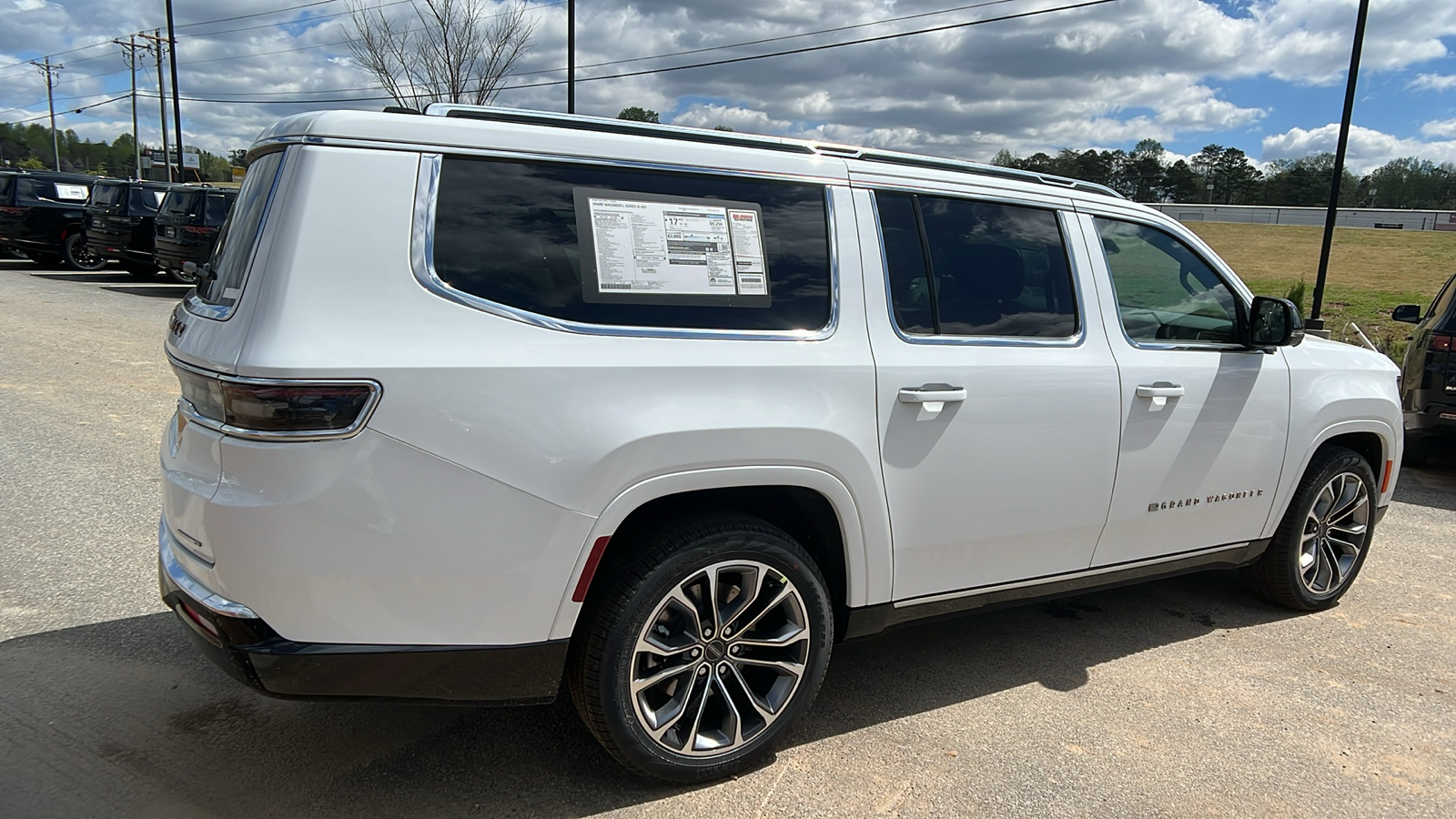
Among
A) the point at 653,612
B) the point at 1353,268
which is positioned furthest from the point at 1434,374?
the point at 1353,268

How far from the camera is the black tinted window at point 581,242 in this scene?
2457mm

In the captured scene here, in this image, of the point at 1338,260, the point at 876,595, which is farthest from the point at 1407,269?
the point at 876,595

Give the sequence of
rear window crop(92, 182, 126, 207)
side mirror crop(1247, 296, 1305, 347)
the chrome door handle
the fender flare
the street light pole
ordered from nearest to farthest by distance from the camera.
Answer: the chrome door handle, side mirror crop(1247, 296, 1305, 347), the fender flare, the street light pole, rear window crop(92, 182, 126, 207)

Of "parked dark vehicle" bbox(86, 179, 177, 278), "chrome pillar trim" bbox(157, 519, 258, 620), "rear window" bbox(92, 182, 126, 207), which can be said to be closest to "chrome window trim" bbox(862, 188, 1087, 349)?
"chrome pillar trim" bbox(157, 519, 258, 620)

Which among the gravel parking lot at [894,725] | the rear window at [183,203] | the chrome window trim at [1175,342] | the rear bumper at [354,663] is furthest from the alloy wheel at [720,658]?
the rear window at [183,203]

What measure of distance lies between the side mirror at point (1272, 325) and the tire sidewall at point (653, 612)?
234cm

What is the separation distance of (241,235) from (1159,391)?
3.19 meters

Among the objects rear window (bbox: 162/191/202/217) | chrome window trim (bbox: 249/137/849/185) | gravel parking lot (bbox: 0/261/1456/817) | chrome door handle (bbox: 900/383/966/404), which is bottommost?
gravel parking lot (bbox: 0/261/1456/817)

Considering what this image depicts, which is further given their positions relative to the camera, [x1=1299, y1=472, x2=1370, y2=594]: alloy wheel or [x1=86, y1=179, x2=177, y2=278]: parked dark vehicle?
[x1=86, y1=179, x2=177, y2=278]: parked dark vehicle

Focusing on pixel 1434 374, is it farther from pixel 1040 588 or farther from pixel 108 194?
pixel 108 194

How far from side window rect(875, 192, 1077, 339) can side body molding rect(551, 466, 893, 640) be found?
627 mm

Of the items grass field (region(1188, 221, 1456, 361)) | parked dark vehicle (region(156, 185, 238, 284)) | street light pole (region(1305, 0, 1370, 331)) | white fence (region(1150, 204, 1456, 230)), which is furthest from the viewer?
white fence (region(1150, 204, 1456, 230))

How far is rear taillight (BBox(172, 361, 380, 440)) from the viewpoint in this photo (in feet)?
7.29

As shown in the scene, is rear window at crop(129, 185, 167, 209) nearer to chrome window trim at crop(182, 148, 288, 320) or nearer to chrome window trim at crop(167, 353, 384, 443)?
chrome window trim at crop(182, 148, 288, 320)
